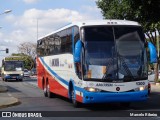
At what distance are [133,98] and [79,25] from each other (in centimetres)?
346

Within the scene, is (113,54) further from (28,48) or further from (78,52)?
(28,48)

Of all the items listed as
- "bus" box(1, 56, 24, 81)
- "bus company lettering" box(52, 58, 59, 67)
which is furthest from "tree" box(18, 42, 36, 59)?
"bus company lettering" box(52, 58, 59, 67)

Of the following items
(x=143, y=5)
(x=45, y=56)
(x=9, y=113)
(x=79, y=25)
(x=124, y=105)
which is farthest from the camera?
(x=45, y=56)

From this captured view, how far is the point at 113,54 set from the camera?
52.7 ft

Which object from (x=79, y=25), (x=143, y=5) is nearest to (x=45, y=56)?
(x=143, y=5)

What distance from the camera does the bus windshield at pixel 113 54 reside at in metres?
15.9

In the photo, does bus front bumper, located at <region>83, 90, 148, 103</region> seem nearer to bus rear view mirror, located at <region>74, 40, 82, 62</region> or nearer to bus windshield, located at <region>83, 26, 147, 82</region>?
bus windshield, located at <region>83, 26, 147, 82</region>

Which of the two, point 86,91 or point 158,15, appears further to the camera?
point 158,15

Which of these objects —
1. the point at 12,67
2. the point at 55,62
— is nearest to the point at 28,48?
the point at 12,67

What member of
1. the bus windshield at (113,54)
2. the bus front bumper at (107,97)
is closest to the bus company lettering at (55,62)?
the bus windshield at (113,54)

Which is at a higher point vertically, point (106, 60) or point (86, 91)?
point (106, 60)

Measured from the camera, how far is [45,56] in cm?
2473

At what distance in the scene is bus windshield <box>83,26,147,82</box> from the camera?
52.2ft

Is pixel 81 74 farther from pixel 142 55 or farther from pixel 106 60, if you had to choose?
pixel 142 55
